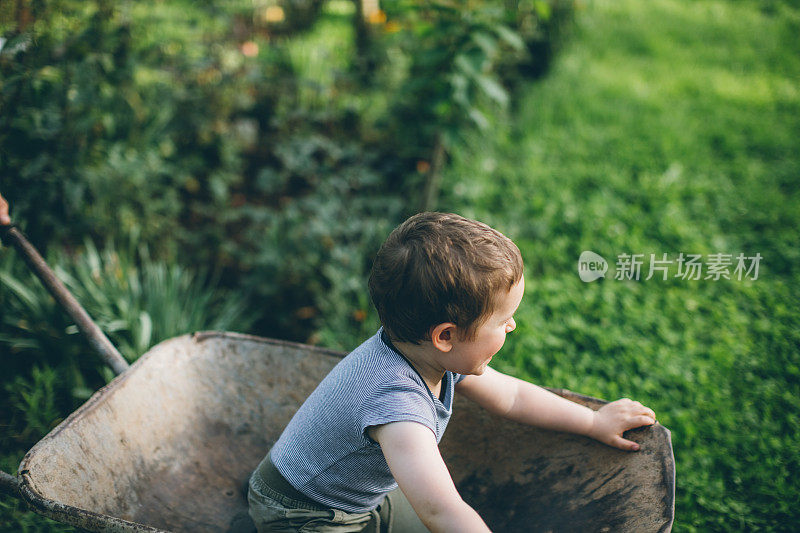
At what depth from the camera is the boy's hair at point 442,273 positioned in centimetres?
119

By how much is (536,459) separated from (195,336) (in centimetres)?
113

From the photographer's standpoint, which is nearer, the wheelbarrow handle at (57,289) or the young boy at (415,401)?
the young boy at (415,401)

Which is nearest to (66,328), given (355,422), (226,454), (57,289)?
(57,289)

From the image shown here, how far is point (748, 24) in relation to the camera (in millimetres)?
6113

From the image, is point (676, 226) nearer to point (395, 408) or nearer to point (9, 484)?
point (395, 408)

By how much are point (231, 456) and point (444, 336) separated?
975 millimetres

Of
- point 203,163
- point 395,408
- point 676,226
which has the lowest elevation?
point 676,226

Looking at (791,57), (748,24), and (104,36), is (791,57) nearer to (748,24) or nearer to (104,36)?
(748,24)

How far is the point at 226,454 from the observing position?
5.99ft

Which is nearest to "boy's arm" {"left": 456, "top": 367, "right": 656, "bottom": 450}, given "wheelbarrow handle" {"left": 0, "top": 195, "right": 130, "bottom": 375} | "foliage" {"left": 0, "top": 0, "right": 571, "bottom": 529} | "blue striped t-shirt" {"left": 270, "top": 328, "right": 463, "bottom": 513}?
"blue striped t-shirt" {"left": 270, "top": 328, "right": 463, "bottom": 513}

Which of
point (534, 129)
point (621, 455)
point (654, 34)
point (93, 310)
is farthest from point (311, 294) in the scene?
point (654, 34)

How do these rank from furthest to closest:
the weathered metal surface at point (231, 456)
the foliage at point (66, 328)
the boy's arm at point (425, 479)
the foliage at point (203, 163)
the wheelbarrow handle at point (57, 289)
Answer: the foliage at point (203, 163)
the foliage at point (66, 328)
the wheelbarrow handle at point (57, 289)
the weathered metal surface at point (231, 456)
the boy's arm at point (425, 479)

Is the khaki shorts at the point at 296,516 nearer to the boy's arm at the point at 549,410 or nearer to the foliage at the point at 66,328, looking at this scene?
the boy's arm at the point at 549,410

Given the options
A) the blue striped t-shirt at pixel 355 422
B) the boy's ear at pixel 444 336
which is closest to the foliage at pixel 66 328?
the blue striped t-shirt at pixel 355 422
